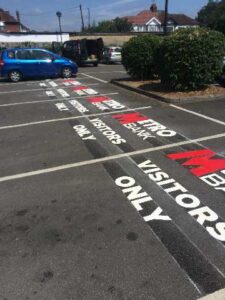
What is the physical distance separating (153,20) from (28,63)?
82.7 meters

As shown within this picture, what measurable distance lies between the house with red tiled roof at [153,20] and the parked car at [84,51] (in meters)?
61.7

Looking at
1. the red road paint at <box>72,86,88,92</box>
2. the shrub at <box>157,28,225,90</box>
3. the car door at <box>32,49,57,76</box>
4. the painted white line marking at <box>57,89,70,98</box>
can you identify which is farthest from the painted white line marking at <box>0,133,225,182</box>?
the car door at <box>32,49,57,76</box>

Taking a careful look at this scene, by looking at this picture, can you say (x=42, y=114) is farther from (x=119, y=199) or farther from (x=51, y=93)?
(x=119, y=199)

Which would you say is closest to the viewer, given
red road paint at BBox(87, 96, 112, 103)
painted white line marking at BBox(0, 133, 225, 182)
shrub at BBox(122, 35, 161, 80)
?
painted white line marking at BBox(0, 133, 225, 182)

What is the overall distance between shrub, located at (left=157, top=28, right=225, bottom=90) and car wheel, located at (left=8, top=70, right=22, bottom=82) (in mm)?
8898

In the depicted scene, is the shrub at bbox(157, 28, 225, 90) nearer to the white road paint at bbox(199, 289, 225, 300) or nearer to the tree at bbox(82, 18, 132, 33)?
the white road paint at bbox(199, 289, 225, 300)

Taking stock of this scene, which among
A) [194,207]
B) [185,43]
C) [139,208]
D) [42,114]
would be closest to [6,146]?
[42,114]

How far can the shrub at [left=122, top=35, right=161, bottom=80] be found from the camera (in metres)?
14.8

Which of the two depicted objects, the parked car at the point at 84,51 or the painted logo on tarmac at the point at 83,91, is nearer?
the painted logo on tarmac at the point at 83,91

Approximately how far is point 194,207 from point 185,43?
26.2ft

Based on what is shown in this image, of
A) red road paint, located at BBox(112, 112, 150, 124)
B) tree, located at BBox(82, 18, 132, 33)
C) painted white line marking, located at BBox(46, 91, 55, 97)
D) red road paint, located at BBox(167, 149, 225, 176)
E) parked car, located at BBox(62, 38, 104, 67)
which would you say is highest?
tree, located at BBox(82, 18, 132, 33)

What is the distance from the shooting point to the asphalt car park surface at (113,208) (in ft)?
11.1

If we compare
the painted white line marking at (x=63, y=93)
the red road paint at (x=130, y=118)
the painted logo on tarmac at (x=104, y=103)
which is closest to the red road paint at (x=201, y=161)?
the red road paint at (x=130, y=118)

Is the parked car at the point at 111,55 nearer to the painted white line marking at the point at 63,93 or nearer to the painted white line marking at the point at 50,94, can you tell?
the painted white line marking at the point at 63,93
